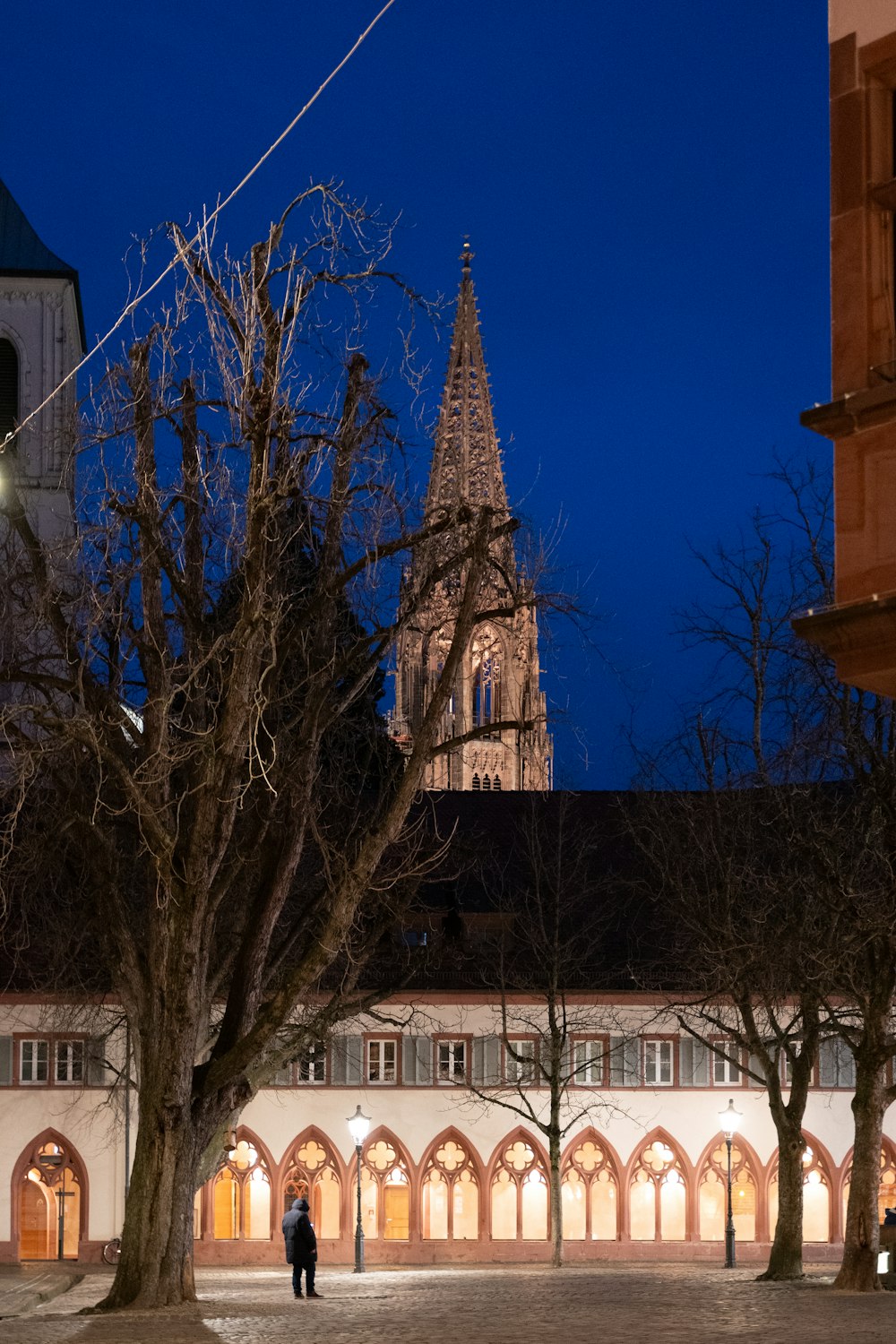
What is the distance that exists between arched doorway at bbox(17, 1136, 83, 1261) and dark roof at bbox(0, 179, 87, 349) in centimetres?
2855

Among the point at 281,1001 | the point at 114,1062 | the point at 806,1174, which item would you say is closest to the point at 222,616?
the point at 281,1001

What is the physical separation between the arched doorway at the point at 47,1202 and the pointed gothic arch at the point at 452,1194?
6.24 metres

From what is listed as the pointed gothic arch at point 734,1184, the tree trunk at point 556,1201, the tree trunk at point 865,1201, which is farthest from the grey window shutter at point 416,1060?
the tree trunk at point 865,1201

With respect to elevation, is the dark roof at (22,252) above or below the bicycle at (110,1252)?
above

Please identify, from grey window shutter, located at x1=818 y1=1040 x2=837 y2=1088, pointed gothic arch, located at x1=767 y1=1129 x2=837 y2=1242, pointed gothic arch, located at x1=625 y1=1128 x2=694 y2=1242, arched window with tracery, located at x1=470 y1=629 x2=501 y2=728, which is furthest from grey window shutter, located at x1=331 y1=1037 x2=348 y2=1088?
arched window with tracery, located at x1=470 y1=629 x2=501 y2=728

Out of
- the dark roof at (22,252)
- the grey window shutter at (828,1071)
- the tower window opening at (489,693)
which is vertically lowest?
the grey window shutter at (828,1071)

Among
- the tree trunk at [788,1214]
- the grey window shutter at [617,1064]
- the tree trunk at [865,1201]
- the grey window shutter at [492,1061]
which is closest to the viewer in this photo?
the tree trunk at [865,1201]

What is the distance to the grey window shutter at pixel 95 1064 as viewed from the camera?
37906 mm

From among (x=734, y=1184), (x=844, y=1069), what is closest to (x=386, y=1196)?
(x=734, y=1184)

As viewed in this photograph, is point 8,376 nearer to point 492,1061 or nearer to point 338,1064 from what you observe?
point 338,1064

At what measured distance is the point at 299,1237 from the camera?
2419 cm

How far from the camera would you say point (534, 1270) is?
3334 cm

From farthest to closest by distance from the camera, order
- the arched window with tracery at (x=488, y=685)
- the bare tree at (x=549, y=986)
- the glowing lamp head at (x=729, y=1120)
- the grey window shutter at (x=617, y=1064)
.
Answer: the arched window with tracery at (x=488, y=685) → the grey window shutter at (x=617, y=1064) → the bare tree at (x=549, y=986) → the glowing lamp head at (x=729, y=1120)

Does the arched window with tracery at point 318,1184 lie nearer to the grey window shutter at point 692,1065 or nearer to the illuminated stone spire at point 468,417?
the grey window shutter at point 692,1065
